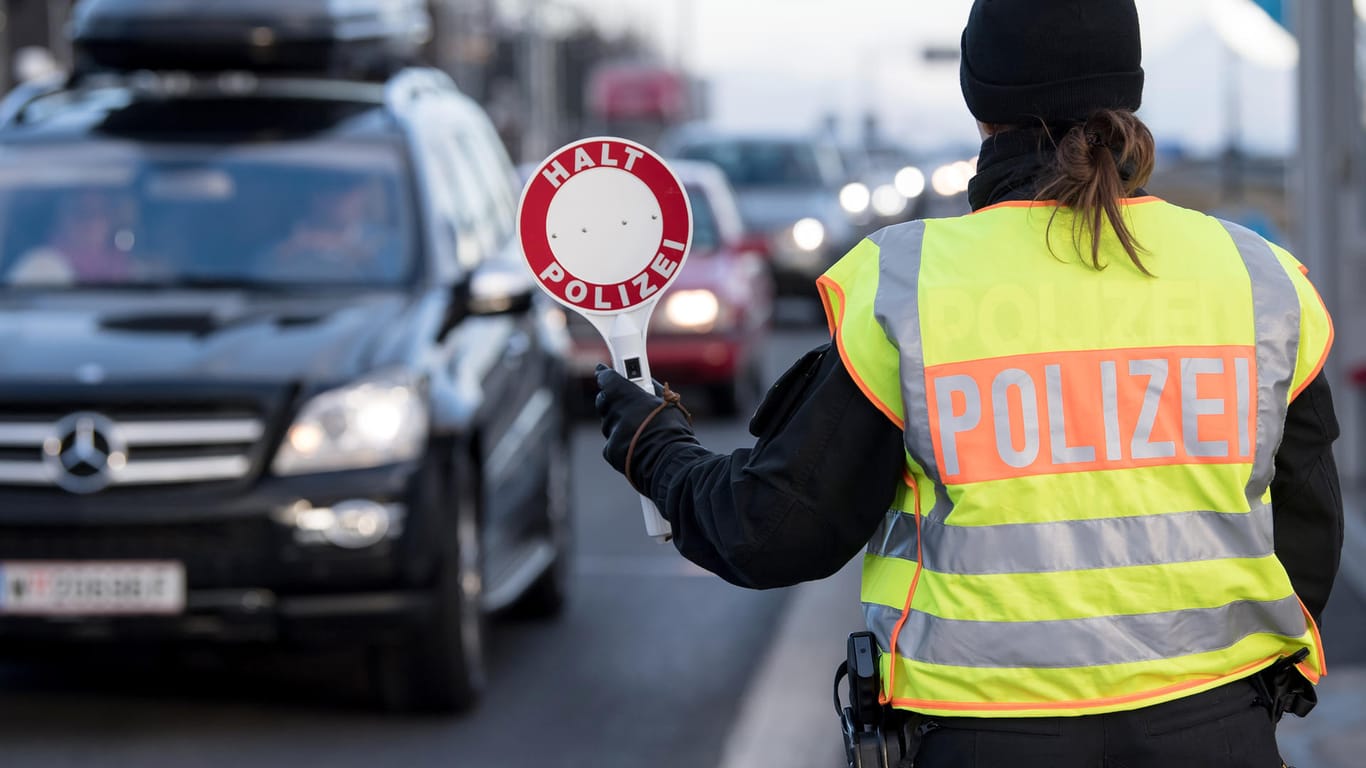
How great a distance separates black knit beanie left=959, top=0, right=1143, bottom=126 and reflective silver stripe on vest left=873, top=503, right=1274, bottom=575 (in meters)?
0.51

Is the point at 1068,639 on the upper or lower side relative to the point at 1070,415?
lower

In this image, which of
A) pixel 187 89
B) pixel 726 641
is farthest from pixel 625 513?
pixel 187 89

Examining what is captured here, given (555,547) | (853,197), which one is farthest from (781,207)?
(555,547)

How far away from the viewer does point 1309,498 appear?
9.09ft

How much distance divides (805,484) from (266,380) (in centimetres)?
365

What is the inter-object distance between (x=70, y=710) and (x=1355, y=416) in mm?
5939

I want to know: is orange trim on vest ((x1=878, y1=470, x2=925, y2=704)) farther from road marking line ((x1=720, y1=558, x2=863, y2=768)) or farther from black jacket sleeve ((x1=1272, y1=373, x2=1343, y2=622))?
road marking line ((x1=720, y1=558, x2=863, y2=768))

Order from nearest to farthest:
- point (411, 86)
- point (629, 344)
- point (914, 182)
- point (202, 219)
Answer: point (629, 344)
point (202, 219)
point (411, 86)
point (914, 182)

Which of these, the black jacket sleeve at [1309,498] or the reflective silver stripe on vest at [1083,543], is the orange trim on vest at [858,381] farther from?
the black jacket sleeve at [1309,498]

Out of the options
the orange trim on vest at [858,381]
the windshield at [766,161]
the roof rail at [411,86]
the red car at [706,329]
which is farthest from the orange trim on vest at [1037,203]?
the windshield at [766,161]

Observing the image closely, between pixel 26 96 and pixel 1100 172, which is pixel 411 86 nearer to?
pixel 26 96

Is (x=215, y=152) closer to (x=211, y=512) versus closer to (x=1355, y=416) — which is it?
(x=211, y=512)

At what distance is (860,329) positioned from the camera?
261cm

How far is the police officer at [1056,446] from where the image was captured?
101 inches
